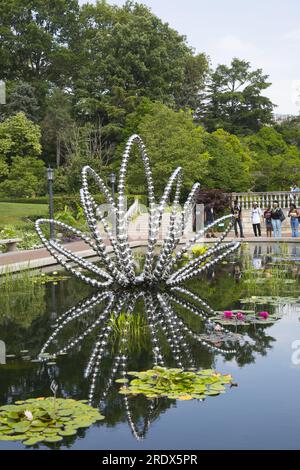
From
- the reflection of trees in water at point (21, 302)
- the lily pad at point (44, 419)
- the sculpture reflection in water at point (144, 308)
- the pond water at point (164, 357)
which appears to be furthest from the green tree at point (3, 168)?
the lily pad at point (44, 419)

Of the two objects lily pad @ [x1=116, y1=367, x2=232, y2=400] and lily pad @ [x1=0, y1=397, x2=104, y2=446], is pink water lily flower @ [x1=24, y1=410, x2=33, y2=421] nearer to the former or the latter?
lily pad @ [x1=0, y1=397, x2=104, y2=446]

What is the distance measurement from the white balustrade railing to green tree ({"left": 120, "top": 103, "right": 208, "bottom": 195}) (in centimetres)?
277

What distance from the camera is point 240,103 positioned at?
184 ft

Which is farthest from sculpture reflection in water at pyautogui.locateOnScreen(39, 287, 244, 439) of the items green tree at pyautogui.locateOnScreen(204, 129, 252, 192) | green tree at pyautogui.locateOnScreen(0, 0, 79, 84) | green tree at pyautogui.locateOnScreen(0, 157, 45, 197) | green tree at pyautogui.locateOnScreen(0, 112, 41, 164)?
green tree at pyautogui.locateOnScreen(0, 0, 79, 84)

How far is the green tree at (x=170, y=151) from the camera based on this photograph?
3466 centimetres

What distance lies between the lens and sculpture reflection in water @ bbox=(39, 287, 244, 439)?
19.5 ft

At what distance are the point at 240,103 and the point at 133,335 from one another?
5077 centimetres

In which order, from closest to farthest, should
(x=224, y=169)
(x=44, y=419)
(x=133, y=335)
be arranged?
(x=44, y=419) → (x=133, y=335) → (x=224, y=169)

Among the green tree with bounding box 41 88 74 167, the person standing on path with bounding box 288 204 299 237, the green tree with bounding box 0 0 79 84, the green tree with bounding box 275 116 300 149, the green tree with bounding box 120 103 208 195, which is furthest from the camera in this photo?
the green tree with bounding box 0 0 79 84

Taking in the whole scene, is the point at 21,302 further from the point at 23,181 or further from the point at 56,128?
the point at 56,128

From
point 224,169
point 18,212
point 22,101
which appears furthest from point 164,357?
point 22,101

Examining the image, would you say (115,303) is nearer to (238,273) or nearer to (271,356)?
(271,356)

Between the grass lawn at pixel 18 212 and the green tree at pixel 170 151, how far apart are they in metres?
→ 5.75

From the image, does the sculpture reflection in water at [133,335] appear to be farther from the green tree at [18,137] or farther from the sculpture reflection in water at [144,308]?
the green tree at [18,137]
